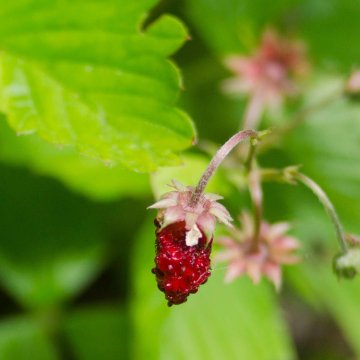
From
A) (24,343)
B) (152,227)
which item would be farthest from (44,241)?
(152,227)

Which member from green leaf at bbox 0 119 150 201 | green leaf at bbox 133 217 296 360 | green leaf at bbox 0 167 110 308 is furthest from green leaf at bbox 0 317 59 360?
green leaf at bbox 0 119 150 201

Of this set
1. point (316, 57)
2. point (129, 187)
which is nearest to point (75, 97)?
point (129, 187)

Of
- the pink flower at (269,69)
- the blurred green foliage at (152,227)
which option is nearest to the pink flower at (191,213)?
the blurred green foliage at (152,227)

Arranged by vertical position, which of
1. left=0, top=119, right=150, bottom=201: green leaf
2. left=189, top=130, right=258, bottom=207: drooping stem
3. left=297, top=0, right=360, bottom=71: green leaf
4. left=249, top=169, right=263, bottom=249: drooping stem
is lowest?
left=249, top=169, right=263, bottom=249: drooping stem

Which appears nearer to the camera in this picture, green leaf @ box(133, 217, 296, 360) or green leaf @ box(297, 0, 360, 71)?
green leaf @ box(133, 217, 296, 360)

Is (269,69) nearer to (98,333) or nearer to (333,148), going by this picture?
(333,148)

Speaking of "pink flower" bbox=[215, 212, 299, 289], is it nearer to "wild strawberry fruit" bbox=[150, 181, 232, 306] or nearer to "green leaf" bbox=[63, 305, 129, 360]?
"wild strawberry fruit" bbox=[150, 181, 232, 306]

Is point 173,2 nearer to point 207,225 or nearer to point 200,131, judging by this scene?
point 200,131
